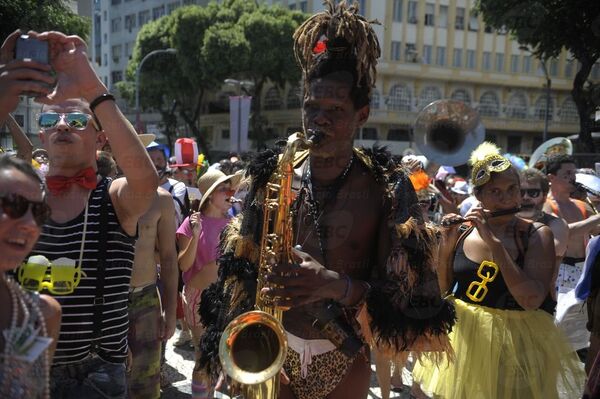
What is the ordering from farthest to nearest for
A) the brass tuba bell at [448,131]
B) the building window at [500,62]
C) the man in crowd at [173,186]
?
1. the building window at [500,62]
2. the brass tuba bell at [448,131]
3. the man in crowd at [173,186]

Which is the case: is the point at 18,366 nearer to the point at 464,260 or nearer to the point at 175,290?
the point at 175,290

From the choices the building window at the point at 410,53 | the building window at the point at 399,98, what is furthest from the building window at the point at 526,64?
the building window at the point at 399,98

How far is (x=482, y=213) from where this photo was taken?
345cm

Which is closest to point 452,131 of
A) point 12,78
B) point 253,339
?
point 253,339

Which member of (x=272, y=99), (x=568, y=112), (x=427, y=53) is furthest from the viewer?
(x=568, y=112)

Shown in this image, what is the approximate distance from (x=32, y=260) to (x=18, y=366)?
89 centimetres

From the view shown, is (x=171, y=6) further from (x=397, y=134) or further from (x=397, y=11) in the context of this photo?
(x=397, y=134)

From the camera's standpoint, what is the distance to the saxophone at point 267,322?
2215mm

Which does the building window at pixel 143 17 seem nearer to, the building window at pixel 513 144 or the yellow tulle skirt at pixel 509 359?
the building window at pixel 513 144

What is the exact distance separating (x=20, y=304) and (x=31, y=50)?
80 centimetres

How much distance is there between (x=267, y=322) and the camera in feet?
7.41

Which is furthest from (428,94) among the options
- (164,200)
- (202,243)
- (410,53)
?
(164,200)

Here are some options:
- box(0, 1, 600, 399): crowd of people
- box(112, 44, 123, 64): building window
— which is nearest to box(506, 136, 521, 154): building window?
box(112, 44, 123, 64): building window

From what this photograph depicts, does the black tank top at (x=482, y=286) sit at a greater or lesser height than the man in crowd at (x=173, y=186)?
lesser
